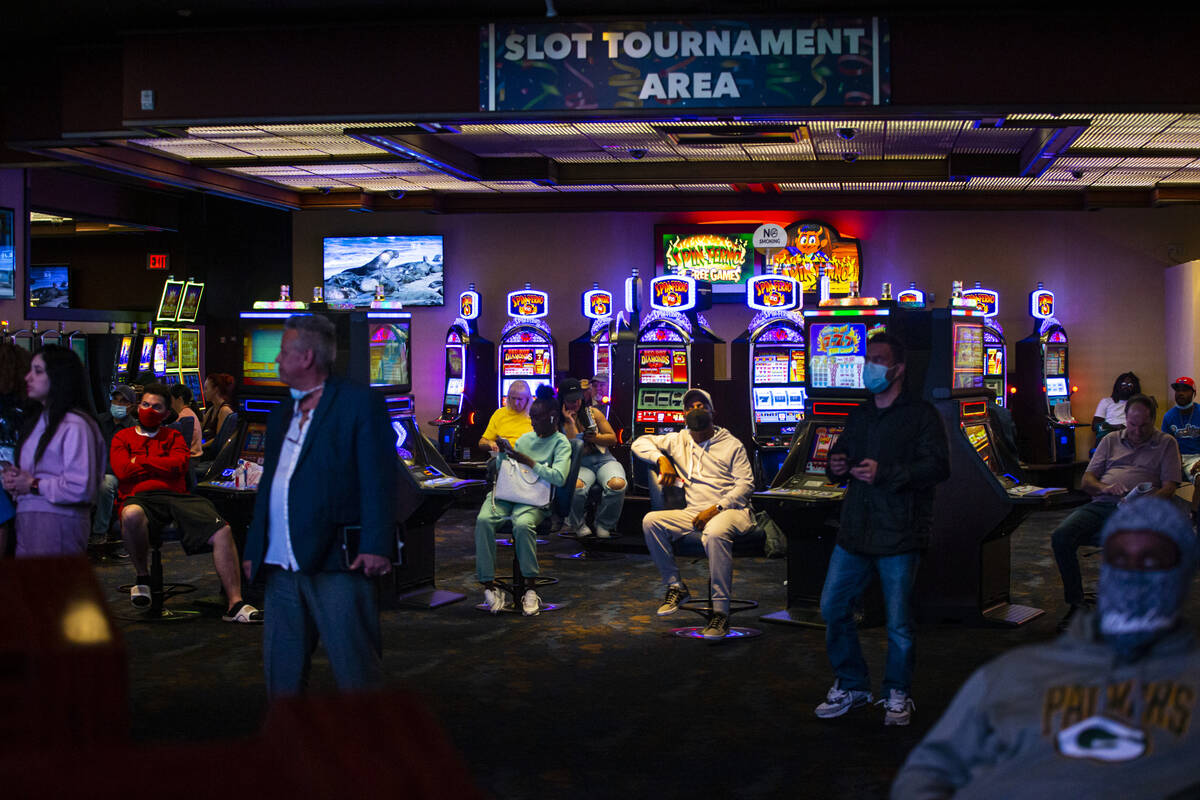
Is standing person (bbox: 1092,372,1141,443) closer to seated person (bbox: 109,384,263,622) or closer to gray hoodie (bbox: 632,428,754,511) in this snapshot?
gray hoodie (bbox: 632,428,754,511)

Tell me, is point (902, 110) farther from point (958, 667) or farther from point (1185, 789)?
point (1185, 789)

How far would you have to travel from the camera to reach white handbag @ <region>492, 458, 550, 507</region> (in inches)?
296

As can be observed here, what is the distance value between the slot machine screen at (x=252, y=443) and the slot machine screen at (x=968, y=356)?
4.31m

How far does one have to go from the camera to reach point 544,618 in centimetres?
722

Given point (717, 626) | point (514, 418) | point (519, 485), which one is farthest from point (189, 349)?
point (717, 626)

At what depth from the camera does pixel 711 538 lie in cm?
678

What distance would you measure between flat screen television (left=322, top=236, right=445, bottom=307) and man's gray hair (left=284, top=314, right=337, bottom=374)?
437 inches

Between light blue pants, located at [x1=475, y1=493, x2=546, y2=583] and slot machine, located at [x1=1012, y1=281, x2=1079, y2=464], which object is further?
slot machine, located at [x1=1012, y1=281, x2=1079, y2=464]

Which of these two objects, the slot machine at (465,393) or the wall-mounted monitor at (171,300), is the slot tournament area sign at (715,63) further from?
the wall-mounted monitor at (171,300)

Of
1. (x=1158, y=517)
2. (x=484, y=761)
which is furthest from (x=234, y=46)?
(x=1158, y=517)

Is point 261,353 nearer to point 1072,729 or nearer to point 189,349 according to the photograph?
point 1072,729

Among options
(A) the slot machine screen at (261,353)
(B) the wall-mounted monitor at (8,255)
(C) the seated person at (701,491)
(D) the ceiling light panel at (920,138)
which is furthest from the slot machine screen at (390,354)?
(B) the wall-mounted monitor at (8,255)

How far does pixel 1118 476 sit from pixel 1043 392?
6639 millimetres

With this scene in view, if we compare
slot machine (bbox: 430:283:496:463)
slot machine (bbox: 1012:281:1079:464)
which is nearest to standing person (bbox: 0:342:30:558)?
slot machine (bbox: 430:283:496:463)
